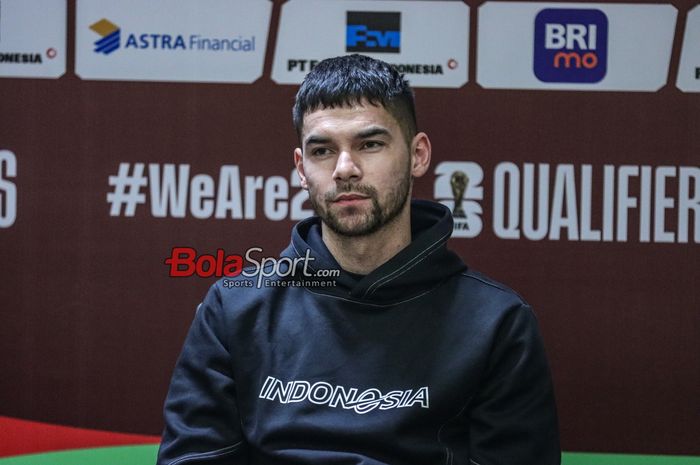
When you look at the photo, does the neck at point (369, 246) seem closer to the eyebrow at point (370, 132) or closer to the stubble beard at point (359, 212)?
the stubble beard at point (359, 212)

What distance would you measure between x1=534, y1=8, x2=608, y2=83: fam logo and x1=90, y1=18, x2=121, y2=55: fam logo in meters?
0.98

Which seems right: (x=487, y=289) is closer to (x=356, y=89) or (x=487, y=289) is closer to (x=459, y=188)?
(x=356, y=89)

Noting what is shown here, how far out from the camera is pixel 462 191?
6.34 feet

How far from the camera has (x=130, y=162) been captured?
6.39 ft

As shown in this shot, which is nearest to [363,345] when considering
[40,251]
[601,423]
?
[601,423]

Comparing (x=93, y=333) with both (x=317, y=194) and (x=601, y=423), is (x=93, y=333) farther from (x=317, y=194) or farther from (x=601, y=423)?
(x=601, y=423)

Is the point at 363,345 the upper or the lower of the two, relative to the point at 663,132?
lower

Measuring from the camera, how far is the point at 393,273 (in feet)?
4.29

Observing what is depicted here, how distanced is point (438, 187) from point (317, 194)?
66 cm

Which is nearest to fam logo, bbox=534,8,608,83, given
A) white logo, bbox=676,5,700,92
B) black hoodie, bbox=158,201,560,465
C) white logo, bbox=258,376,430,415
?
white logo, bbox=676,5,700,92

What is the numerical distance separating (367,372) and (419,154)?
383 millimetres

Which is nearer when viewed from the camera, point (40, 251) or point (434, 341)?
point (434, 341)

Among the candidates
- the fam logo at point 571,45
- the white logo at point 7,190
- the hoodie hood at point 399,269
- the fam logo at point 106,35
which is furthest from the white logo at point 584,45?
the white logo at point 7,190

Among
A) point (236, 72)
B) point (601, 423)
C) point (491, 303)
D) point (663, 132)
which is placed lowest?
point (601, 423)
